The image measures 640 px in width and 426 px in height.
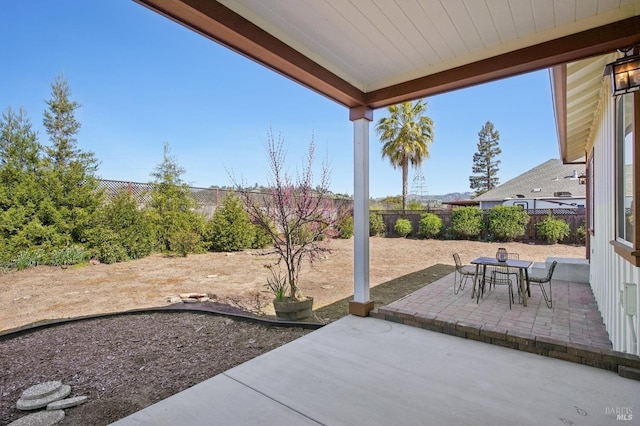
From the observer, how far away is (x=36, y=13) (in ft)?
17.6

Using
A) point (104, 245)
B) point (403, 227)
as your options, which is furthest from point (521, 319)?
point (403, 227)

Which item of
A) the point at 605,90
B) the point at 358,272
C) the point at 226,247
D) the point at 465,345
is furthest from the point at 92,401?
the point at 226,247

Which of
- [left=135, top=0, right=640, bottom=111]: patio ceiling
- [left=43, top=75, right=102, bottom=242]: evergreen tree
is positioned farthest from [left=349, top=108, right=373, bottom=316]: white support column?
[left=43, top=75, right=102, bottom=242]: evergreen tree

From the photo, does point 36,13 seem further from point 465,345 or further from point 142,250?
point 465,345

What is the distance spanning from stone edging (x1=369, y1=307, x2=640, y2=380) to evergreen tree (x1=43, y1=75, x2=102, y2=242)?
7364mm

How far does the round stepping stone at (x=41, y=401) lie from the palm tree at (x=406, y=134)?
14.4 meters

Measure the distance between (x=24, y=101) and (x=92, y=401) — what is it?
8.13 metres

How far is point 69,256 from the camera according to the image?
22.6 feet

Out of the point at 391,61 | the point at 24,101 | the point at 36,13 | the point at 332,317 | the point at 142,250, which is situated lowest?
the point at 332,317

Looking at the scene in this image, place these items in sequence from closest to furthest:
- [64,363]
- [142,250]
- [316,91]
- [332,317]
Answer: [64,363] → [316,91] → [332,317] → [142,250]

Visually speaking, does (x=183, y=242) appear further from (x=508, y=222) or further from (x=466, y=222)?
(x=508, y=222)

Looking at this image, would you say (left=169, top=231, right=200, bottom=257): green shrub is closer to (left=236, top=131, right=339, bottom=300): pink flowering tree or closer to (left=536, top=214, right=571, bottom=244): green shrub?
(left=236, top=131, right=339, bottom=300): pink flowering tree

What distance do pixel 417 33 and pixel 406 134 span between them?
1340cm
